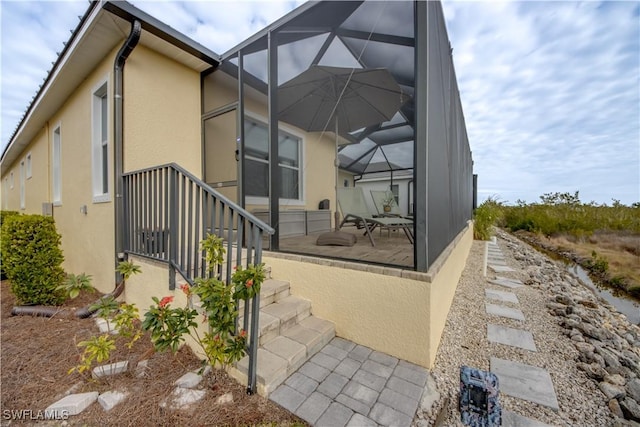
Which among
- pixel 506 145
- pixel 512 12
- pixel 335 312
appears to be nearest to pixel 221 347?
pixel 335 312

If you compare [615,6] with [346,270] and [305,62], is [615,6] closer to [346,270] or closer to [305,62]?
[305,62]

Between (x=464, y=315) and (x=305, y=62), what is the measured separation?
4.09 metres

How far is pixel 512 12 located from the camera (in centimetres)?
405

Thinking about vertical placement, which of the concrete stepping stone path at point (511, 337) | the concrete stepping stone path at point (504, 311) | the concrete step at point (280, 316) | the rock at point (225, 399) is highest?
the concrete step at point (280, 316)

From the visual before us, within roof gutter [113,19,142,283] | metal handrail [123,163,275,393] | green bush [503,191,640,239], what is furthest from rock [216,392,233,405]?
green bush [503,191,640,239]

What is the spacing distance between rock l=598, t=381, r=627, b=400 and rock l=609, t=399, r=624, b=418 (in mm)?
70

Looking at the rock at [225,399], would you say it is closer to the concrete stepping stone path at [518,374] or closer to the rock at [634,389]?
the concrete stepping stone path at [518,374]

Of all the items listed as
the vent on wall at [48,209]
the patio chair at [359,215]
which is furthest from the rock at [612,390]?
the vent on wall at [48,209]

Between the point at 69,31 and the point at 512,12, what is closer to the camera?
the point at 69,31

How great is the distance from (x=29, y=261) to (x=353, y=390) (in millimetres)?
4243

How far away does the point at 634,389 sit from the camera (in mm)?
1856

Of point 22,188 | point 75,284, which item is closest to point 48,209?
point 75,284

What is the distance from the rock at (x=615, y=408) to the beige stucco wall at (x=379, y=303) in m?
1.12

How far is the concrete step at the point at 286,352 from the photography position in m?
1.83
